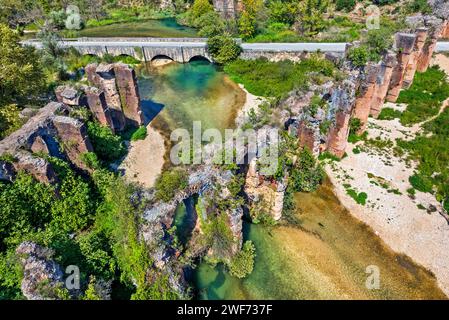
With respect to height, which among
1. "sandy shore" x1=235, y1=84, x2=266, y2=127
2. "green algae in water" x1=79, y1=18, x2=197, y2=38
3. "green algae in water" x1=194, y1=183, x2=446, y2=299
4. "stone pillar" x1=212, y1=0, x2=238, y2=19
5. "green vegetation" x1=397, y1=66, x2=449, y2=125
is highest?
"stone pillar" x1=212, y1=0, x2=238, y2=19

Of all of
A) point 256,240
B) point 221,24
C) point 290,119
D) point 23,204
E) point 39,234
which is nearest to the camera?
point 39,234

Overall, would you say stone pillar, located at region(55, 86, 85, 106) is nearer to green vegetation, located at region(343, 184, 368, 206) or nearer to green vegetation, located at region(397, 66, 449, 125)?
green vegetation, located at region(343, 184, 368, 206)

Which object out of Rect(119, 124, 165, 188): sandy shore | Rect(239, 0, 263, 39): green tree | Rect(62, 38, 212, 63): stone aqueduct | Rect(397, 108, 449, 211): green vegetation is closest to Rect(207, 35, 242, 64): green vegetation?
Rect(62, 38, 212, 63): stone aqueduct

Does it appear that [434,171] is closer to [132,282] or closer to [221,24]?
[132,282]

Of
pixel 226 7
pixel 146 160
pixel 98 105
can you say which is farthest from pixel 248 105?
pixel 226 7

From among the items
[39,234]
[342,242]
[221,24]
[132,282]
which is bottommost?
[342,242]

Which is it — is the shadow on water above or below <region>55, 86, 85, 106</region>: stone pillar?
below

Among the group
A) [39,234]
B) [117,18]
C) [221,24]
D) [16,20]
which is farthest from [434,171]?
[16,20]
